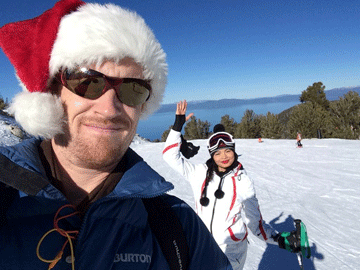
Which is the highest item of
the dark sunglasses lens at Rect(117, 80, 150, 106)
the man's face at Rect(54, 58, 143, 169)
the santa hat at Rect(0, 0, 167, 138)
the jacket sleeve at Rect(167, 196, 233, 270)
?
the santa hat at Rect(0, 0, 167, 138)

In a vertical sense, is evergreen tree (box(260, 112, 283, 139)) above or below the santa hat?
below

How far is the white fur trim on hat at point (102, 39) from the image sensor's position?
1.15 metres

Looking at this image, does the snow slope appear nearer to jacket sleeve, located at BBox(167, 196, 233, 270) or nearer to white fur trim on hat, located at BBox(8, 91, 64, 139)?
jacket sleeve, located at BBox(167, 196, 233, 270)

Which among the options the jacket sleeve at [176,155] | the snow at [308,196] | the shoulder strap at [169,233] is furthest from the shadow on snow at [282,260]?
the shoulder strap at [169,233]

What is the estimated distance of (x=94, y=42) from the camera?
1150mm

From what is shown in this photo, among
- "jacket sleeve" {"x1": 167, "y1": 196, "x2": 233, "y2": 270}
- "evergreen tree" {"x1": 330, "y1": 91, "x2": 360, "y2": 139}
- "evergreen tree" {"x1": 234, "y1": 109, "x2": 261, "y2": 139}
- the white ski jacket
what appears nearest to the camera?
"jacket sleeve" {"x1": 167, "y1": 196, "x2": 233, "y2": 270}

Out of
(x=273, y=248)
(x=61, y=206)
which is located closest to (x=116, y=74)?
(x=61, y=206)

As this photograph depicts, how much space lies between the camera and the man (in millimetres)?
955

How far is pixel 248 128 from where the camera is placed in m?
37.2

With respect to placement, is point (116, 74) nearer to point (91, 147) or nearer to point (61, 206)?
point (91, 147)

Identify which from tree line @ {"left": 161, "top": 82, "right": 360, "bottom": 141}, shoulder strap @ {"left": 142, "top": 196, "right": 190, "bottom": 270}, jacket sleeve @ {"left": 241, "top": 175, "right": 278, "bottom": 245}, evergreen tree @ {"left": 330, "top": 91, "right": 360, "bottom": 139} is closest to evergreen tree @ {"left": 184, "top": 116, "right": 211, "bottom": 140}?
tree line @ {"left": 161, "top": 82, "right": 360, "bottom": 141}

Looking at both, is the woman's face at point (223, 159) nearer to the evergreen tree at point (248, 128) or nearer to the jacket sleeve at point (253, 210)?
the jacket sleeve at point (253, 210)

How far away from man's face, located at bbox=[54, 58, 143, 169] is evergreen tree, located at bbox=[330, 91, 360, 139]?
34.9 meters

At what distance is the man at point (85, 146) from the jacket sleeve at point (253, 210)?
1.49 m
